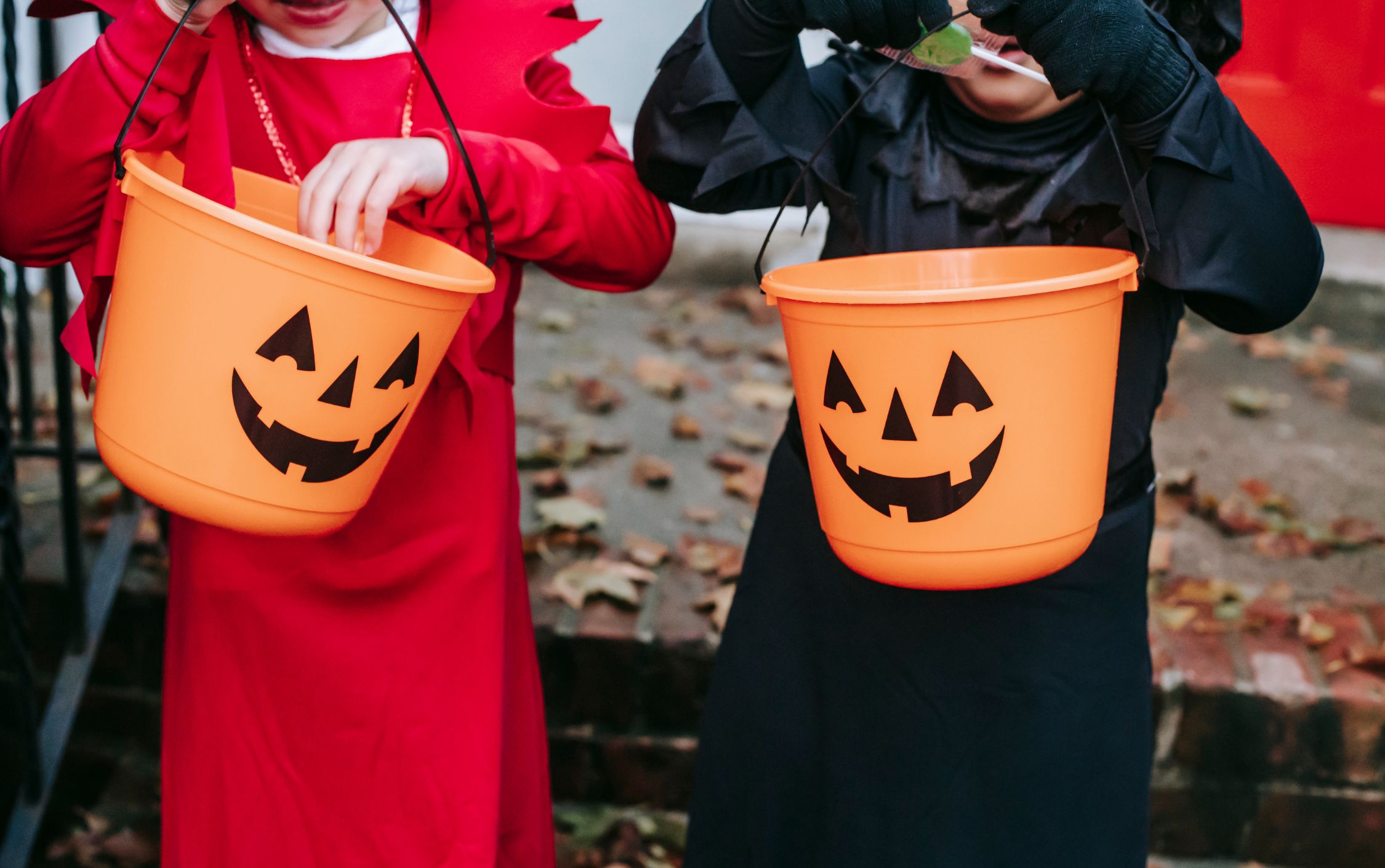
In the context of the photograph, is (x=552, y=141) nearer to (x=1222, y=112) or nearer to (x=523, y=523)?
(x=1222, y=112)

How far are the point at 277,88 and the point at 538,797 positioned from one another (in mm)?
1015

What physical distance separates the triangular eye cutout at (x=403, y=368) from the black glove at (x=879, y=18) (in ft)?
1.70

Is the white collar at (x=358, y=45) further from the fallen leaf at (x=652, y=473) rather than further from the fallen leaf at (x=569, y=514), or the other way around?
the fallen leaf at (x=652, y=473)

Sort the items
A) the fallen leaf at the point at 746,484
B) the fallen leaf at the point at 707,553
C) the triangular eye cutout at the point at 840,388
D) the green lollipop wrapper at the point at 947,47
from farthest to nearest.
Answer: the fallen leaf at the point at 746,484 < the fallen leaf at the point at 707,553 < the green lollipop wrapper at the point at 947,47 < the triangular eye cutout at the point at 840,388

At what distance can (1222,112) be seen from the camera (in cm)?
121

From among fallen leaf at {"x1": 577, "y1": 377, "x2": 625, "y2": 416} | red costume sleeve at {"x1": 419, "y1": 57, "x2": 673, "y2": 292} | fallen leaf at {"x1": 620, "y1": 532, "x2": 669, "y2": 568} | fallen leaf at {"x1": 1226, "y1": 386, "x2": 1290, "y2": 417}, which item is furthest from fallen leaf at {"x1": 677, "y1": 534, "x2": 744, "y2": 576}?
fallen leaf at {"x1": 1226, "y1": 386, "x2": 1290, "y2": 417}

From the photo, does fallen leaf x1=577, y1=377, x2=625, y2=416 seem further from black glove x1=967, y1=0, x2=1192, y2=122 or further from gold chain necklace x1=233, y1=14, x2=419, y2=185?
black glove x1=967, y1=0, x2=1192, y2=122

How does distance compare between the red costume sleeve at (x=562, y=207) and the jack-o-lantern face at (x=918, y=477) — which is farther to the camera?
the red costume sleeve at (x=562, y=207)

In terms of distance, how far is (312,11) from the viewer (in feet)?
4.30

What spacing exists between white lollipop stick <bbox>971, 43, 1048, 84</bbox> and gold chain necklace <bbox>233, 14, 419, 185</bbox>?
2.10 feet

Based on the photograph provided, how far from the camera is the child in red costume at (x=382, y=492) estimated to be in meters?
1.30

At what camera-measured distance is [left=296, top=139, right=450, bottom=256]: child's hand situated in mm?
1190

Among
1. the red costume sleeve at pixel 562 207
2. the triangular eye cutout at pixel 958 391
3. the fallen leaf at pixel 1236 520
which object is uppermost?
the red costume sleeve at pixel 562 207

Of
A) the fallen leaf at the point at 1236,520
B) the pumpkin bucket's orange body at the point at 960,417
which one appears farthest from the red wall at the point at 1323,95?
the pumpkin bucket's orange body at the point at 960,417
